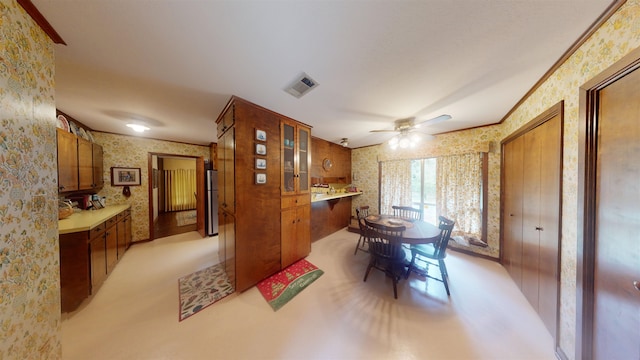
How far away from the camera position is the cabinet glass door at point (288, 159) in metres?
2.44

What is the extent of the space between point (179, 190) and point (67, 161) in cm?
502

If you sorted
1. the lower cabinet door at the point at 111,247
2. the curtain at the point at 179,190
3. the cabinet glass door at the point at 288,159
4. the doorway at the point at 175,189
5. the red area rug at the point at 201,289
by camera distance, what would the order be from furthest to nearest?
the curtain at the point at 179,190 → the doorway at the point at 175,189 → the cabinet glass door at the point at 288,159 → the lower cabinet door at the point at 111,247 → the red area rug at the point at 201,289

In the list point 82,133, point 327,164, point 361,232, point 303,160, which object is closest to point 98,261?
point 82,133

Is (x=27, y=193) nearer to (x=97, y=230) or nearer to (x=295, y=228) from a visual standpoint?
(x=97, y=230)

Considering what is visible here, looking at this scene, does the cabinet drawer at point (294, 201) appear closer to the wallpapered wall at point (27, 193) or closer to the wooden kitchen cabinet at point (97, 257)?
the wallpapered wall at point (27, 193)

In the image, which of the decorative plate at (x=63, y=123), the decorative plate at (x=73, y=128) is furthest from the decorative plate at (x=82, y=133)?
the decorative plate at (x=63, y=123)

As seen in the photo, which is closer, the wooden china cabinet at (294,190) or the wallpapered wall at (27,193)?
the wallpapered wall at (27,193)

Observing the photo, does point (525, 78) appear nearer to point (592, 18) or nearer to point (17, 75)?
point (592, 18)

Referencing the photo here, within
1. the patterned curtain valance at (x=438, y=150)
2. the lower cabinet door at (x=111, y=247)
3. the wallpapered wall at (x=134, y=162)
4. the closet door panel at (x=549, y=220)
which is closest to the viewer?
the closet door panel at (x=549, y=220)

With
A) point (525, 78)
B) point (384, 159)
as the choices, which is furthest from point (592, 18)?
point (384, 159)

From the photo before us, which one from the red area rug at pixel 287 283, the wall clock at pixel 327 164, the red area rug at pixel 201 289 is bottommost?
the red area rug at pixel 201 289

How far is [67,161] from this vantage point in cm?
215

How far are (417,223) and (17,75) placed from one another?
3779mm

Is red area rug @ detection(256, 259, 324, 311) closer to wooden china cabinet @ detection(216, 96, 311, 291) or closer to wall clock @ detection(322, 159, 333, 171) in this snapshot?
wooden china cabinet @ detection(216, 96, 311, 291)
